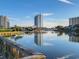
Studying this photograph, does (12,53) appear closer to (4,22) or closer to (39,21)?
(4,22)

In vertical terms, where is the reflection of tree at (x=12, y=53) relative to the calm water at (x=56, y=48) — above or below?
above

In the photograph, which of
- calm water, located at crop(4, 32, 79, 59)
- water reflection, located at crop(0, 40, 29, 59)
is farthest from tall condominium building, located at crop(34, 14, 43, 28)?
water reflection, located at crop(0, 40, 29, 59)

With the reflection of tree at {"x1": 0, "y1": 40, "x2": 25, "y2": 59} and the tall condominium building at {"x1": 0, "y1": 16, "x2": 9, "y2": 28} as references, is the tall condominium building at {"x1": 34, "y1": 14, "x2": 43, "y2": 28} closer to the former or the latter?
the tall condominium building at {"x1": 0, "y1": 16, "x2": 9, "y2": 28}

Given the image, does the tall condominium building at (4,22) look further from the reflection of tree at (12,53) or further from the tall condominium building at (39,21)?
the reflection of tree at (12,53)

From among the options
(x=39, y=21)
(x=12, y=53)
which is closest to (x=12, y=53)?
(x=12, y=53)

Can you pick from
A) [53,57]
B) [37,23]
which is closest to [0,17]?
[37,23]

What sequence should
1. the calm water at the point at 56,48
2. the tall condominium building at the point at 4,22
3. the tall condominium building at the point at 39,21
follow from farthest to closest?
the tall condominium building at the point at 39,21 → the tall condominium building at the point at 4,22 → the calm water at the point at 56,48

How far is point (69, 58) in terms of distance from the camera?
13.0m

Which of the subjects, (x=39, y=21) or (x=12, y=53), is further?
(x=39, y=21)

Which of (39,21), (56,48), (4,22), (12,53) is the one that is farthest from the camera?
(39,21)

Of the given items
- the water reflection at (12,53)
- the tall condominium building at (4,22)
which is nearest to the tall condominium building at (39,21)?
the tall condominium building at (4,22)

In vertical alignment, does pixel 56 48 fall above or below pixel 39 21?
below

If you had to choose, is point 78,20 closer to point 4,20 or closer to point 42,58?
point 4,20

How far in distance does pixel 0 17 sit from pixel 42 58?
118m
